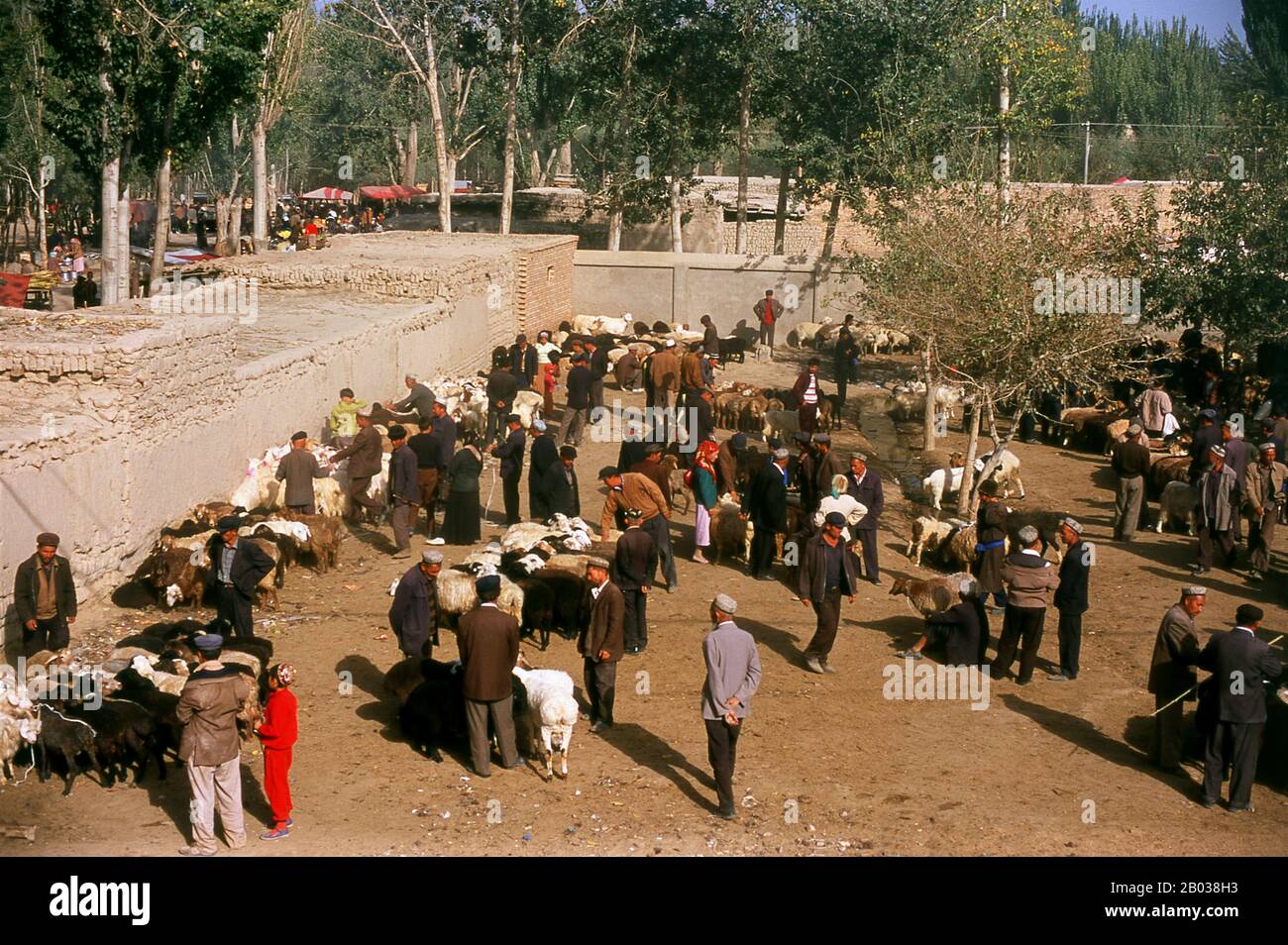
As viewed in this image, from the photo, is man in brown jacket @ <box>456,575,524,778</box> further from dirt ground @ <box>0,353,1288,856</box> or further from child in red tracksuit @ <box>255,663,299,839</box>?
child in red tracksuit @ <box>255,663,299,839</box>

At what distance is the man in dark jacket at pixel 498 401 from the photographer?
829 inches

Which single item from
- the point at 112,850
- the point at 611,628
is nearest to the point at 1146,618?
the point at 611,628

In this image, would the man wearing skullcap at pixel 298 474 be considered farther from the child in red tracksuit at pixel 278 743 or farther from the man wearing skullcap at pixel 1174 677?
the man wearing skullcap at pixel 1174 677

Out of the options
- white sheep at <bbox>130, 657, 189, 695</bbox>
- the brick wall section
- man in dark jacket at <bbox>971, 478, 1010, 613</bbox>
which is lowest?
white sheep at <bbox>130, 657, 189, 695</bbox>

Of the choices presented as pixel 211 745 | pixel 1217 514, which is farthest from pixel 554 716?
pixel 1217 514

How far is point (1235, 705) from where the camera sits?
32.0 ft

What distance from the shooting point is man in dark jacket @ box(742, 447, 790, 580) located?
1495 centimetres

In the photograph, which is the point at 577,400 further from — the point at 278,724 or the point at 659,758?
the point at 278,724

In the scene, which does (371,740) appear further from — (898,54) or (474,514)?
(898,54)

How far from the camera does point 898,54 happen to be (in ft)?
111

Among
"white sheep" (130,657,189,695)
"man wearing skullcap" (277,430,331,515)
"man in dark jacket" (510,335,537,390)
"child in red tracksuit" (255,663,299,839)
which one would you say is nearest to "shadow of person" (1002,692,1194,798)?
"child in red tracksuit" (255,663,299,839)

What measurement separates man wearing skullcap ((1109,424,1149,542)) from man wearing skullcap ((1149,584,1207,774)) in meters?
6.46

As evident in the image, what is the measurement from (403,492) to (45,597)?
187 inches

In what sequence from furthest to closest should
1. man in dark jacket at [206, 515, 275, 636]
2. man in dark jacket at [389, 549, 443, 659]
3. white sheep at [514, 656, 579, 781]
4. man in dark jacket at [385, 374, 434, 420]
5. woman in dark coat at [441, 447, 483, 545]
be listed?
man in dark jacket at [385, 374, 434, 420]
woman in dark coat at [441, 447, 483, 545]
man in dark jacket at [206, 515, 275, 636]
man in dark jacket at [389, 549, 443, 659]
white sheep at [514, 656, 579, 781]
